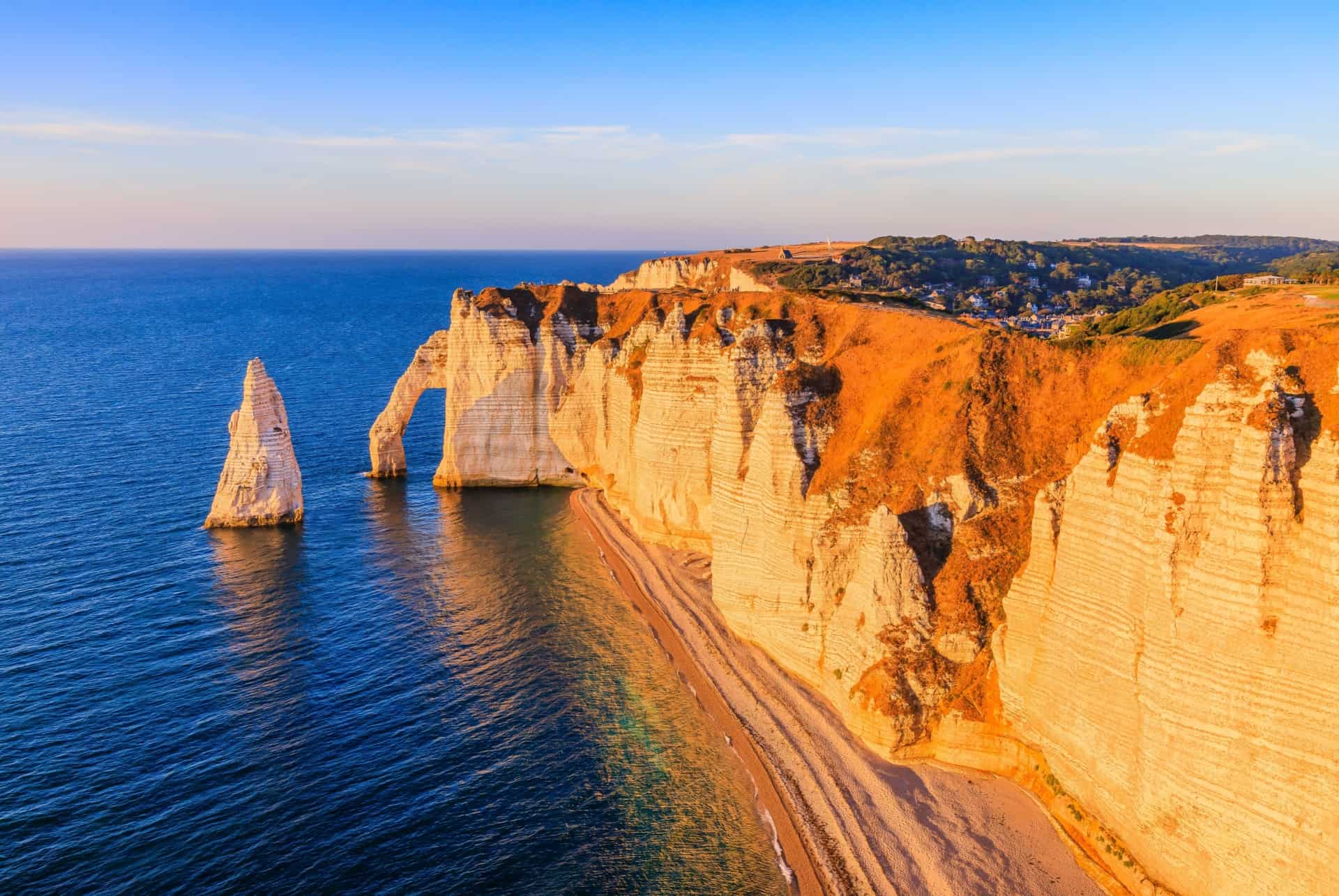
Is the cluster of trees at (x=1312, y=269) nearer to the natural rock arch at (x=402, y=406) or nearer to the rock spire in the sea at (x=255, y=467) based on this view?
the natural rock arch at (x=402, y=406)

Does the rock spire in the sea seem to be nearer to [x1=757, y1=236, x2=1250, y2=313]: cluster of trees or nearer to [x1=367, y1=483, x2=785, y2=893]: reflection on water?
[x1=367, y1=483, x2=785, y2=893]: reflection on water

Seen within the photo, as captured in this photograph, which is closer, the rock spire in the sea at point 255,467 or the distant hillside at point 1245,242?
the rock spire in the sea at point 255,467

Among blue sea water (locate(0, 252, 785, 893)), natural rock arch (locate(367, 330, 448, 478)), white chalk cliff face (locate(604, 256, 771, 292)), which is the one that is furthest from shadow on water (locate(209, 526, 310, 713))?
white chalk cliff face (locate(604, 256, 771, 292))

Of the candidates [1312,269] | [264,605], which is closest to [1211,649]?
[264,605]

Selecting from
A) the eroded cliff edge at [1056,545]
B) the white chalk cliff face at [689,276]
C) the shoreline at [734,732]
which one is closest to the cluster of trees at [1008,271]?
the white chalk cliff face at [689,276]

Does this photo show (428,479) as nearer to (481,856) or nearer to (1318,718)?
(481,856)

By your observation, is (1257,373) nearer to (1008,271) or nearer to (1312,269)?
(1312,269)

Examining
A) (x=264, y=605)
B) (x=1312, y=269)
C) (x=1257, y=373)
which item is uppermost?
(x=1312, y=269)
